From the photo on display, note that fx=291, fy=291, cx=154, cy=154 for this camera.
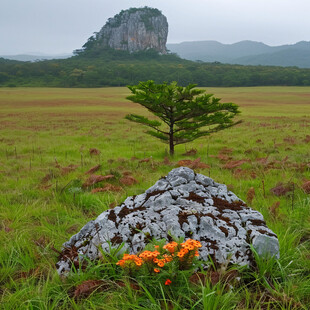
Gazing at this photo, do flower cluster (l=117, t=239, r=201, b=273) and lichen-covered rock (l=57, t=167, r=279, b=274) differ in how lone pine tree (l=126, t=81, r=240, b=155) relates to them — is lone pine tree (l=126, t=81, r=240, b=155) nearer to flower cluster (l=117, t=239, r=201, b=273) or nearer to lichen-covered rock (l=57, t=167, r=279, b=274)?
lichen-covered rock (l=57, t=167, r=279, b=274)

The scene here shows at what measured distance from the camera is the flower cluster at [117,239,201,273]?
2811 millimetres

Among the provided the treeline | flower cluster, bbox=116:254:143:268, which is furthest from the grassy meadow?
the treeline

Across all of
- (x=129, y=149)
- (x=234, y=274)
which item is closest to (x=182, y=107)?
(x=129, y=149)

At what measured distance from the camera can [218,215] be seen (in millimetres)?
3883

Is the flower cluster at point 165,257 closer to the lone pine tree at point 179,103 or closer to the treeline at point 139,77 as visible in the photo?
the lone pine tree at point 179,103

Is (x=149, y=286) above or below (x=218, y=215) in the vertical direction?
below

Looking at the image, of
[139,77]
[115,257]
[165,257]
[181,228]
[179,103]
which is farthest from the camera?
[139,77]

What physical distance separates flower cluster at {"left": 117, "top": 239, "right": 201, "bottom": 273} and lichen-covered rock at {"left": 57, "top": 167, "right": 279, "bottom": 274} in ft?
1.46

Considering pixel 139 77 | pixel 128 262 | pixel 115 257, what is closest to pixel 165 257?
pixel 128 262

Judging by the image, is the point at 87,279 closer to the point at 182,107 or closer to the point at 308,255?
the point at 308,255

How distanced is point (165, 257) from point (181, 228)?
792 mm

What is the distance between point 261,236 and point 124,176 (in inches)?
219

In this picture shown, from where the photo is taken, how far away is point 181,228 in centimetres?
360

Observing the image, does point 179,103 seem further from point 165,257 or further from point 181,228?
point 165,257
